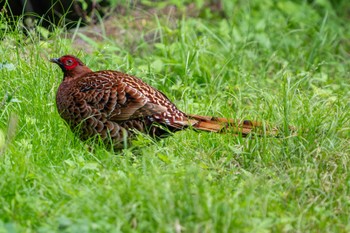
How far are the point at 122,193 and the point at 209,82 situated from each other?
3.23m

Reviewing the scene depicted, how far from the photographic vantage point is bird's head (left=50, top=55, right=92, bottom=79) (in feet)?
19.2

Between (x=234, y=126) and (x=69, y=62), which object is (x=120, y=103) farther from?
(x=234, y=126)

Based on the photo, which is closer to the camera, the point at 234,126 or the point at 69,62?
the point at 234,126

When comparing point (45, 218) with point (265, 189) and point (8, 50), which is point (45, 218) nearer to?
point (265, 189)

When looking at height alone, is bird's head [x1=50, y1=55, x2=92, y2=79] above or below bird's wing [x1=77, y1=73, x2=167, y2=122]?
above

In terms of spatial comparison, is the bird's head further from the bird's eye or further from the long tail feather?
the long tail feather

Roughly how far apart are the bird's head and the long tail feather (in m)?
0.99

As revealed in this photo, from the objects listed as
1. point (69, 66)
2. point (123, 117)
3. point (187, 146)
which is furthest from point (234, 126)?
point (69, 66)

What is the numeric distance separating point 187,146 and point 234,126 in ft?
1.19

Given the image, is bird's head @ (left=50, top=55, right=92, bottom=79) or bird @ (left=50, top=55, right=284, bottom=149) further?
bird's head @ (left=50, top=55, right=92, bottom=79)

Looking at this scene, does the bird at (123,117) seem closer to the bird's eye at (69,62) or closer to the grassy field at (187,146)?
the grassy field at (187,146)

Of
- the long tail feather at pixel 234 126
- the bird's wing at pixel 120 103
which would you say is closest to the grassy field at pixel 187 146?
the long tail feather at pixel 234 126

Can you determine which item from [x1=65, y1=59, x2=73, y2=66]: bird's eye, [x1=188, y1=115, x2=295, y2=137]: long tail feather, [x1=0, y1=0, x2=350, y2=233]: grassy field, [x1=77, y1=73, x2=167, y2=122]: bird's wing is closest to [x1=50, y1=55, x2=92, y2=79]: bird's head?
[x1=65, y1=59, x2=73, y2=66]: bird's eye

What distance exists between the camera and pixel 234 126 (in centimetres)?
546
